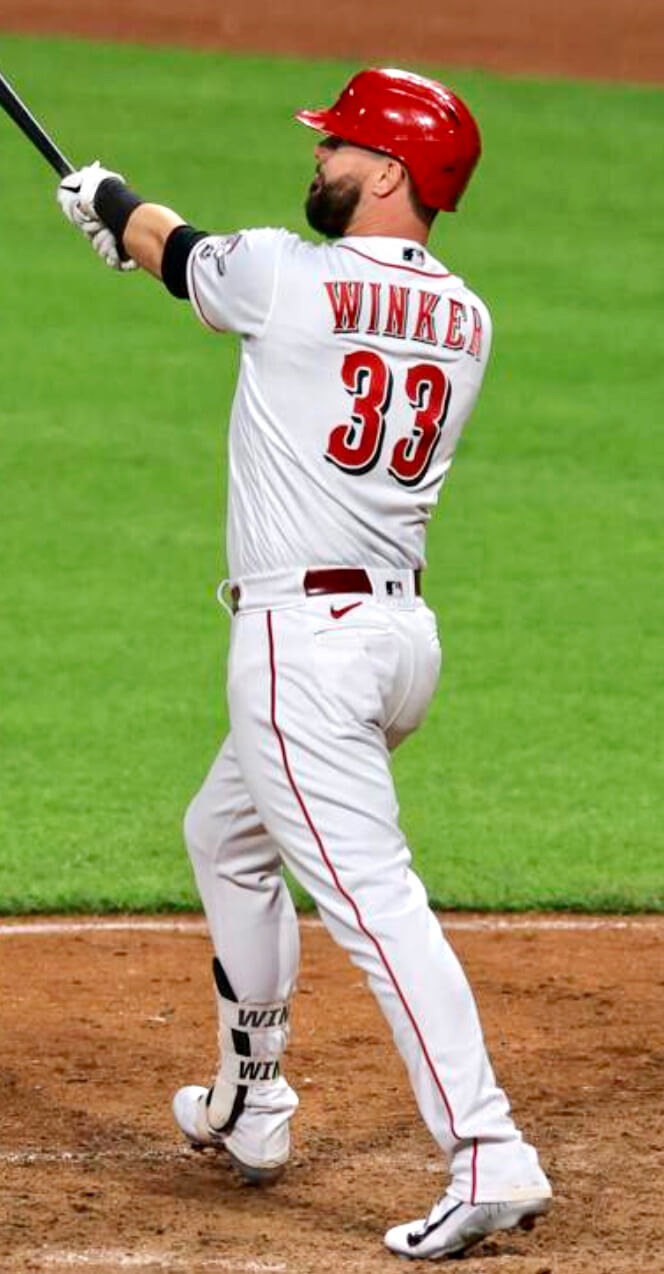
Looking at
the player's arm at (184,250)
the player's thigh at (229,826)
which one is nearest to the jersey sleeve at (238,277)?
the player's arm at (184,250)

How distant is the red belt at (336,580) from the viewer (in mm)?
4641

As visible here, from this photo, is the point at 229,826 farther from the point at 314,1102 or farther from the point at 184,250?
the point at 184,250

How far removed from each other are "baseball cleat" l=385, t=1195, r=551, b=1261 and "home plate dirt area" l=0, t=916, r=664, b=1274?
2.0 inches

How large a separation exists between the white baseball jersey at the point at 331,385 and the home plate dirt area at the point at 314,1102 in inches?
50.2

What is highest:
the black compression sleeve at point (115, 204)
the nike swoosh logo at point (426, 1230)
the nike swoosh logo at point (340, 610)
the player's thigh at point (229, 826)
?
the black compression sleeve at point (115, 204)

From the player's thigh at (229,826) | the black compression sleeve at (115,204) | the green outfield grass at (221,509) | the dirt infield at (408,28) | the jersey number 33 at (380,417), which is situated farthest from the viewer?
the dirt infield at (408,28)

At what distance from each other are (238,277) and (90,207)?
49 centimetres

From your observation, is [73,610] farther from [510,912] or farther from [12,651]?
[510,912]

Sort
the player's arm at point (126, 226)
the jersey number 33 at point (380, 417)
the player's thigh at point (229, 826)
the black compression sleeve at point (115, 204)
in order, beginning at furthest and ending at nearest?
the player's thigh at point (229, 826) → the black compression sleeve at point (115, 204) → the player's arm at point (126, 226) → the jersey number 33 at point (380, 417)

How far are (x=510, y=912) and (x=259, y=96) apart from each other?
13840 mm

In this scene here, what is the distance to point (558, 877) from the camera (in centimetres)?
747

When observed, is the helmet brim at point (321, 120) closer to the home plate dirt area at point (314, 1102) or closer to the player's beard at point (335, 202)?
the player's beard at point (335, 202)

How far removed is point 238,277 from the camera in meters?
4.55

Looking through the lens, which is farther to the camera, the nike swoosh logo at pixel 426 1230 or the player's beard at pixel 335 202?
the player's beard at pixel 335 202
